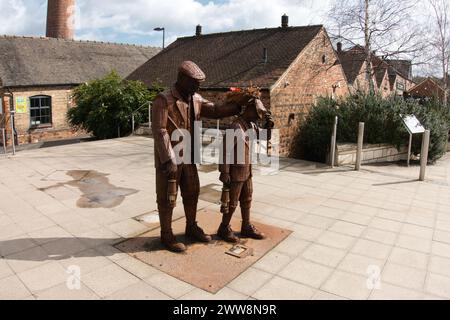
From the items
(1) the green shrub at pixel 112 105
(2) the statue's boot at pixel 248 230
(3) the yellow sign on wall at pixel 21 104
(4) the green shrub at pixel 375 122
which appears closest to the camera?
(2) the statue's boot at pixel 248 230

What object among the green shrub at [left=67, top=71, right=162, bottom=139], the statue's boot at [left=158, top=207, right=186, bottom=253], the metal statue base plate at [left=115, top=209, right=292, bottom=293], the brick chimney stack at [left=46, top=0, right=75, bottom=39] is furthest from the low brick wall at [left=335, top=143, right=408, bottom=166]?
the brick chimney stack at [left=46, top=0, right=75, bottom=39]

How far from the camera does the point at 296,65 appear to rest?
15.7 m

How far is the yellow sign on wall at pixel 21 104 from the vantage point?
21.3 metres

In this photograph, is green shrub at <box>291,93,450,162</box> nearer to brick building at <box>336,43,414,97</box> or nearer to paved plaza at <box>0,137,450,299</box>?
brick building at <box>336,43,414,97</box>

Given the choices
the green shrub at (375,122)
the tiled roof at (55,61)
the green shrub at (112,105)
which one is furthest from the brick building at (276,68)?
the tiled roof at (55,61)

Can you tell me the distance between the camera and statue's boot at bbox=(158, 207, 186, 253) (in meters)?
4.32

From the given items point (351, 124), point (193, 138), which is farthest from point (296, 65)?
point (193, 138)

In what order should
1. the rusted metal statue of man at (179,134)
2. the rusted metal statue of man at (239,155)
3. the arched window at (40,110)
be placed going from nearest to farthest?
the rusted metal statue of man at (179,134), the rusted metal statue of man at (239,155), the arched window at (40,110)

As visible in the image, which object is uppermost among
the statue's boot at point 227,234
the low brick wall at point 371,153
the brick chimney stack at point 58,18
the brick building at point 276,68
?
the brick chimney stack at point 58,18

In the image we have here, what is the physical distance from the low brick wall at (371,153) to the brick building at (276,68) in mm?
4380

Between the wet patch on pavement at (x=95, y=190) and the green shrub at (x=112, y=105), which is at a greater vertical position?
the green shrub at (x=112, y=105)

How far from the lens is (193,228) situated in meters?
4.68

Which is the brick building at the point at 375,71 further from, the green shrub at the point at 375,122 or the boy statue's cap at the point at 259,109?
the boy statue's cap at the point at 259,109
